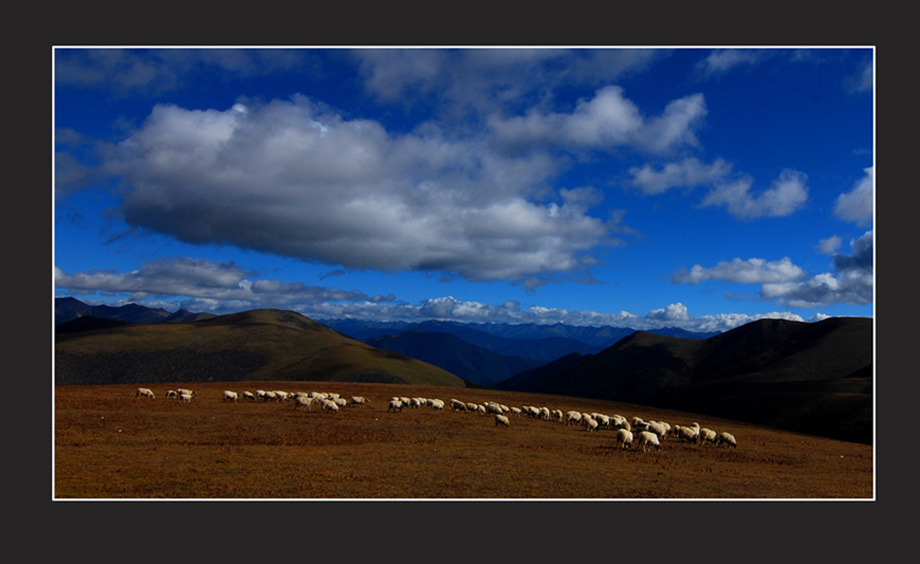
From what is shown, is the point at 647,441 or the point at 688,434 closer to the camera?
the point at 647,441

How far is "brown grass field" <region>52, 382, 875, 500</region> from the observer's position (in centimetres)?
1653

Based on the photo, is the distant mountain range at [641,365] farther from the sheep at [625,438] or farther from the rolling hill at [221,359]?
the sheep at [625,438]

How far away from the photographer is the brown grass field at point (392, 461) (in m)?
16.5

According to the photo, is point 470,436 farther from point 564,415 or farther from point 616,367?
point 616,367

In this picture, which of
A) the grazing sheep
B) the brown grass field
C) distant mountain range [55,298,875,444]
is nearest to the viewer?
the brown grass field

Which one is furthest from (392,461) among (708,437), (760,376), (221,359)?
(221,359)

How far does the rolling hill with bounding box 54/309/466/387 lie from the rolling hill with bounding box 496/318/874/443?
192 ft

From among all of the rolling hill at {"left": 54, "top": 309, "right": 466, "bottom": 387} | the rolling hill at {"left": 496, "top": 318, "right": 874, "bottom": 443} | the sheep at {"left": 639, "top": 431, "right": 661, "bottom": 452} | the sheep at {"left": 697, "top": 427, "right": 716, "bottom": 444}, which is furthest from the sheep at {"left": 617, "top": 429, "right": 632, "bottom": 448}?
the rolling hill at {"left": 54, "top": 309, "right": 466, "bottom": 387}

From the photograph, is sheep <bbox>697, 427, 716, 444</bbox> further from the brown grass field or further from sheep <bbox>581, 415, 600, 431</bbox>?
sheep <bbox>581, 415, 600, 431</bbox>

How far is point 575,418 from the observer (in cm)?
4075

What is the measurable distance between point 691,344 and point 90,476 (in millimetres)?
200691

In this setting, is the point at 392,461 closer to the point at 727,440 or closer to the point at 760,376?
the point at 727,440

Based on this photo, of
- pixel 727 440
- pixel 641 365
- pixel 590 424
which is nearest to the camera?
pixel 727 440

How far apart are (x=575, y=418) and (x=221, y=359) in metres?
128
